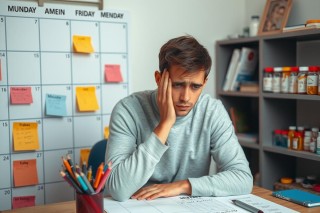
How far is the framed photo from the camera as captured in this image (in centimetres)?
234

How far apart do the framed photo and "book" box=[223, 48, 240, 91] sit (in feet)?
→ 0.76

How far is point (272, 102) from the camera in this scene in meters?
2.38

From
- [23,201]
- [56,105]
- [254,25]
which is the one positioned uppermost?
[254,25]

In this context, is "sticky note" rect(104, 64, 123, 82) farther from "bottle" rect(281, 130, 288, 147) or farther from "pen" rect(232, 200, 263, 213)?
"pen" rect(232, 200, 263, 213)

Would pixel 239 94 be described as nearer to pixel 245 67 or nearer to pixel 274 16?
pixel 245 67

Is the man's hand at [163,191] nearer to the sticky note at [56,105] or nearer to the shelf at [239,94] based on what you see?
the sticky note at [56,105]

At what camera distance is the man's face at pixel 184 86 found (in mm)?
1451

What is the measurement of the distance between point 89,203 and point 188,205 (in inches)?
14.6

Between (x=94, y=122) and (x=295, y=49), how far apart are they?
138 centimetres

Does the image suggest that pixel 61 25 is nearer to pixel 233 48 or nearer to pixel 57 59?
pixel 57 59

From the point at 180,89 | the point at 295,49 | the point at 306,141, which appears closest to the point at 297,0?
the point at 295,49

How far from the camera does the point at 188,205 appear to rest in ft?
3.99

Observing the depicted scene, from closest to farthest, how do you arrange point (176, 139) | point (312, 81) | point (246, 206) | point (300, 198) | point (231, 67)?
point (246, 206)
point (300, 198)
point (176, 139)
point (312, 81)
point (231, 67)

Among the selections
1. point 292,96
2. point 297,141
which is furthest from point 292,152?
point 292,96
